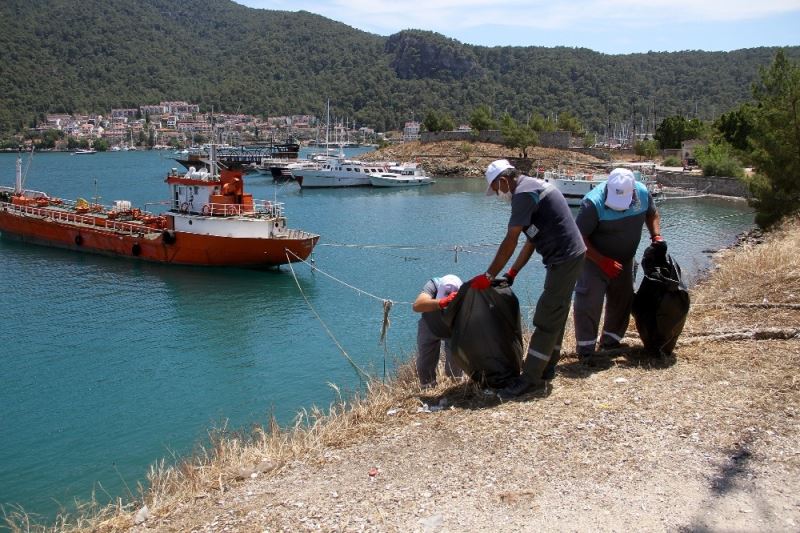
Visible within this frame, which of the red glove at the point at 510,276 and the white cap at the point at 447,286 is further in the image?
the white cap at the point at 447,286

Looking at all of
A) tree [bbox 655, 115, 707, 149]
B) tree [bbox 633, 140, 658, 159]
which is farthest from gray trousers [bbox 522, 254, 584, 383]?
tree [bbox 633, 140, 658, 159]

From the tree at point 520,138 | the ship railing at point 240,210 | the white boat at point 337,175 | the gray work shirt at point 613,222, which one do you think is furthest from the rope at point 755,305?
the tree at point 520,138

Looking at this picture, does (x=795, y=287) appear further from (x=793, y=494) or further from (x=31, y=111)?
(x=31, y=111)

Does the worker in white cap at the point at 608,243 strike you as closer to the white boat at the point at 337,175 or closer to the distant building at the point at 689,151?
the white boat at the point at 337,175

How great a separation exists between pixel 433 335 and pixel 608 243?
1854 millimetres

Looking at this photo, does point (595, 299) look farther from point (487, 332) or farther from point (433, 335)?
point (433, 335)

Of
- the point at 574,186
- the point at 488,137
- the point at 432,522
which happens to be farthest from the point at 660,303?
the point at 488,137

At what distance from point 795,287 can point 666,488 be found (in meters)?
5.49

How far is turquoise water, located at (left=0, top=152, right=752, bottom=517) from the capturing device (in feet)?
33.9

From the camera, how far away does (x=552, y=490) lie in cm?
416

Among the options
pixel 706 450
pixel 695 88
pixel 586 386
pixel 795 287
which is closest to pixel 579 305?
pixel 586 386

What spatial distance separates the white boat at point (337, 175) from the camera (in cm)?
6125

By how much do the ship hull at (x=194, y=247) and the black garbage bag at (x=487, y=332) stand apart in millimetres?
17699

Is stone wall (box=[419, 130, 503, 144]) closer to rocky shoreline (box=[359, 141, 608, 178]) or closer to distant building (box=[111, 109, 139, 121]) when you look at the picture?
rocky shoreline (box=[359, 141, 608, 178])
